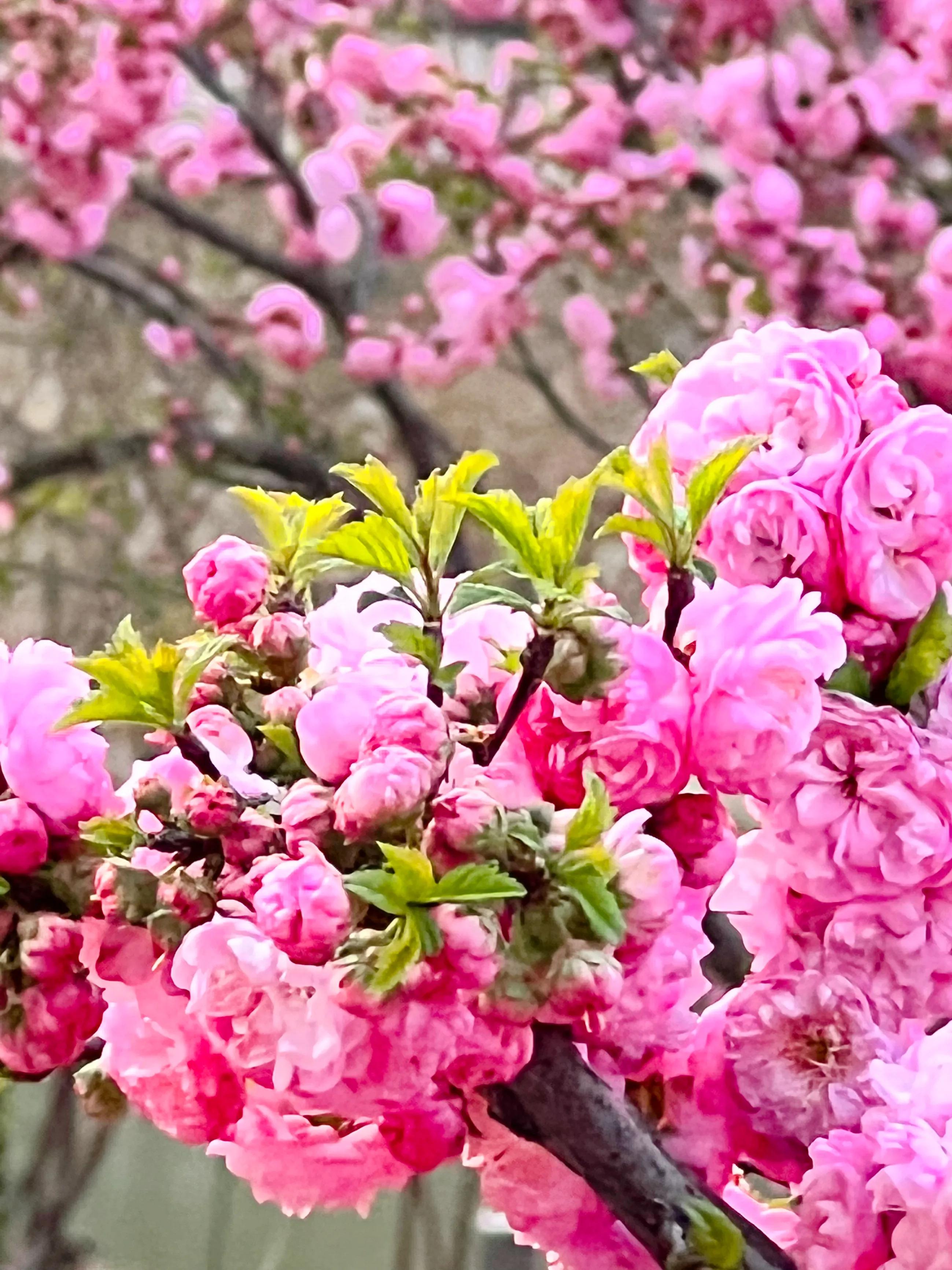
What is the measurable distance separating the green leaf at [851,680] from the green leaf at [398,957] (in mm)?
139

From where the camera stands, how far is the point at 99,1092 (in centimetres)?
37

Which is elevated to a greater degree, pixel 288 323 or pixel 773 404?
pixel 773 404

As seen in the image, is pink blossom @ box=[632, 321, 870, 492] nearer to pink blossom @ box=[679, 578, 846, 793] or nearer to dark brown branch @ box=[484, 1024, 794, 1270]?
pink blossom @ box=[679, 578, 846, 793]

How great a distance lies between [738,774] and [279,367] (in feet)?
3.71

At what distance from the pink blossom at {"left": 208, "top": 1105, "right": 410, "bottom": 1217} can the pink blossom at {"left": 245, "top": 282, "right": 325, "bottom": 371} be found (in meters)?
0.93

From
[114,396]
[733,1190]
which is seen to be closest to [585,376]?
[114,396]

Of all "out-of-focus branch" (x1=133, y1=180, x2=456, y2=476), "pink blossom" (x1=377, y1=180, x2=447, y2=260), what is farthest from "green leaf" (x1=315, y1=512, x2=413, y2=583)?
"pink blossom" (x1=377, y1=180, x2=447, y2=260)

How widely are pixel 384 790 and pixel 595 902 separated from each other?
0.05 m

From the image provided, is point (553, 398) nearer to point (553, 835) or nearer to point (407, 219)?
point (407, 219)

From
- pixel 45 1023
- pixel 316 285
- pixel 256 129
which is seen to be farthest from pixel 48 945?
pixel 256 129

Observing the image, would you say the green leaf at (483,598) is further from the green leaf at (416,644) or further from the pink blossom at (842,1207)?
Answer: the pink blossom at (842,1207)

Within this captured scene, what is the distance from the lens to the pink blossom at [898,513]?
331 mm

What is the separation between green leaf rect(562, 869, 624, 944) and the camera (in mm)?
273

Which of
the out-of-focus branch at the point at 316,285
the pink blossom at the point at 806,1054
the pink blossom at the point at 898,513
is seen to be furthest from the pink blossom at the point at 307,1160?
the out-of-focus branch at the point at 316,285
